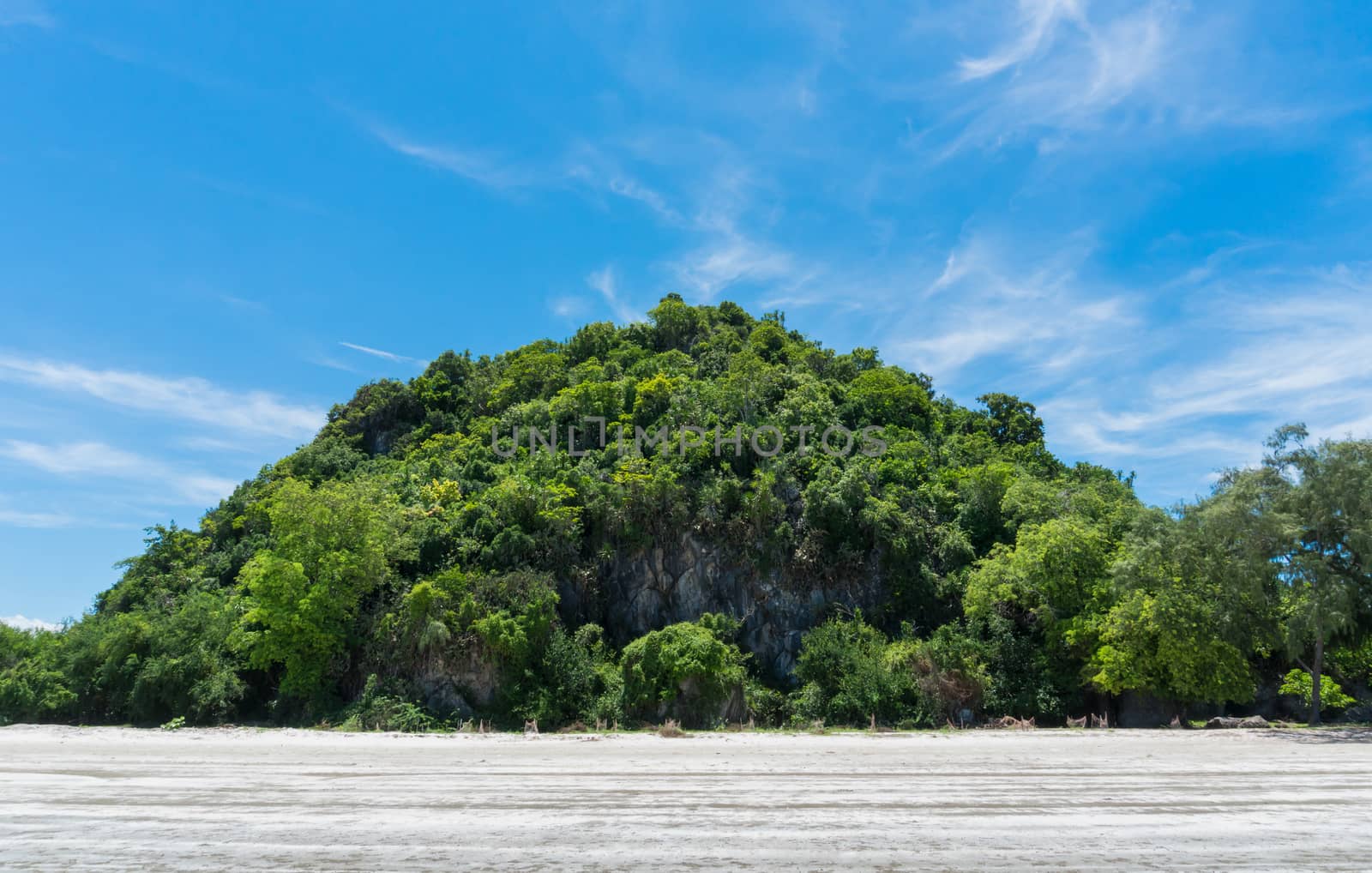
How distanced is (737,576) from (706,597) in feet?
6.86

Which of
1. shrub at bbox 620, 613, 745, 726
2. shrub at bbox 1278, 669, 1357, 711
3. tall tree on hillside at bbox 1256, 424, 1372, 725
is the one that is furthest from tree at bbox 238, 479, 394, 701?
shrub at bbox 1278, 669, 1357, 711

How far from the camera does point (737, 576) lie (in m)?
39.0

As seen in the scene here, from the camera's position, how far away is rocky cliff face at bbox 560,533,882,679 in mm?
37812

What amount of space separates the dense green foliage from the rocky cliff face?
10.6 inches

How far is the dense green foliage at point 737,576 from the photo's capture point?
84.5 ft

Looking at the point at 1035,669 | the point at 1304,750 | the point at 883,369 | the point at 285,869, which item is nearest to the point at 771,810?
the point at 285,869

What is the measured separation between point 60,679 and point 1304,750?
49566 mm

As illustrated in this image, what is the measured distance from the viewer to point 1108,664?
90.0ft

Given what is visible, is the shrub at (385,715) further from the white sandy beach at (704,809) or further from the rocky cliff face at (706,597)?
the rocky cliff face at (706,597)

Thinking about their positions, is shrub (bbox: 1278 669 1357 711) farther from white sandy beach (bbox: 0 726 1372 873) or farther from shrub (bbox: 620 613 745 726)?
shrub (bbox: 620 613 745 726)

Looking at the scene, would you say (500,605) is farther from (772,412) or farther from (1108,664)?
(1108,664)

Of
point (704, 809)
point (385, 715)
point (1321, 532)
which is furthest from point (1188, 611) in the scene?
point (385, 715)

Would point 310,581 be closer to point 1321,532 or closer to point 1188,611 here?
point 1188,611

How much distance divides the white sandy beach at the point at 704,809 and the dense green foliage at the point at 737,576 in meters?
7.18
